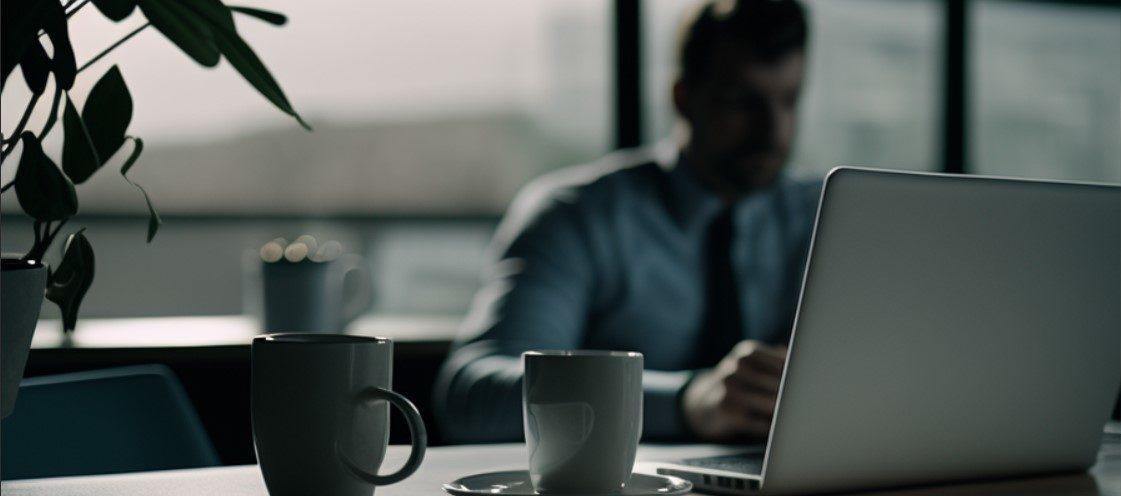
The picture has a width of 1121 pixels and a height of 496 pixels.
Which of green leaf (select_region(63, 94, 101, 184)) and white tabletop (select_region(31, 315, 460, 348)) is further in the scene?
white tabletop (select_region(31, 315, 460, 348))

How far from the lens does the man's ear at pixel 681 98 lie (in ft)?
7.36

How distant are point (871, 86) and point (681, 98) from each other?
3.39ft

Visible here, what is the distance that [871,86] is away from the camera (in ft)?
10.2

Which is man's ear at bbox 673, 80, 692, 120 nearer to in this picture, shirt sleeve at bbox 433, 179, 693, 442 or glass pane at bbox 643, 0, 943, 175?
shirt sleeve at bbox 433, 179, 693, 442

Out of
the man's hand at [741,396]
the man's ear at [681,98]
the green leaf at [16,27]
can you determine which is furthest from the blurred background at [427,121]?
the green leaf at [16,27]

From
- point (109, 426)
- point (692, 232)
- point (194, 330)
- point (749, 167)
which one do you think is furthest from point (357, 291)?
point (109, 426)

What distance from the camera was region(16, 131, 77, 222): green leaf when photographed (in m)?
0.91

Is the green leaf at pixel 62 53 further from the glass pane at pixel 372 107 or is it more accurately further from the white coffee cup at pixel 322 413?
the glass pane at pixel 372 107

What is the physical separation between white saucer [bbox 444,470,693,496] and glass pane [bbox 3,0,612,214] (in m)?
1.78

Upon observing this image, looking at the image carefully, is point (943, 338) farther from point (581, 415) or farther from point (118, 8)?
point (118, 8)

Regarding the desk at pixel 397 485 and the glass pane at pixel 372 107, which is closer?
the desk at pixel 397 485

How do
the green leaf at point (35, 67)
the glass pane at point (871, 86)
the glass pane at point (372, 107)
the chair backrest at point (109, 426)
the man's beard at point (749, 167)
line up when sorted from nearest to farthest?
the green leaf at point (35, 67), the chair backrest at point (109, 426), the man's beard at point (749, 167), the glass pane at point (372, 107), the glass pane at point (871, 86)

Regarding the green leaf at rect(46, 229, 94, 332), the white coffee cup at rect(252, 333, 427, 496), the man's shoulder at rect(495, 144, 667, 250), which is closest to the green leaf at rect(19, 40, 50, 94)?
the green leaf at rect(46, 229, 94, 332)

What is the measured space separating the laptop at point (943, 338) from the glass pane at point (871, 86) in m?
2.03
